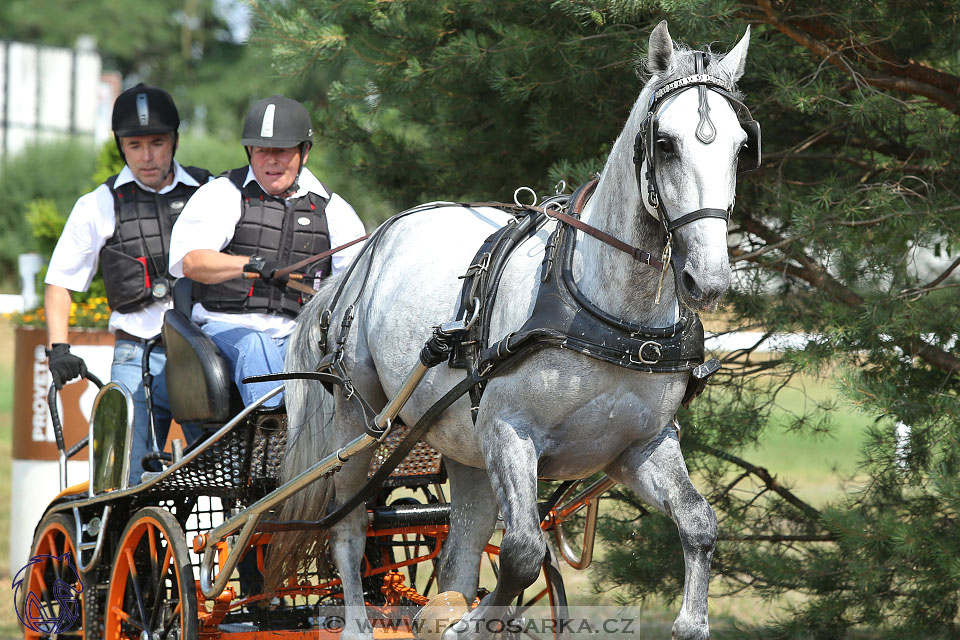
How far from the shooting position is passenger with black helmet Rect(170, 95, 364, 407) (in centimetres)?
439

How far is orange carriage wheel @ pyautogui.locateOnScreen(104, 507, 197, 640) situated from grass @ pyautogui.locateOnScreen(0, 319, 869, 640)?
1715 mm

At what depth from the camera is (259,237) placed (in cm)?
457

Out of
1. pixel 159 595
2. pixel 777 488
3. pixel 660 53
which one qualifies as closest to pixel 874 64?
pixel 777 488

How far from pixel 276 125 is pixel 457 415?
1584 mm

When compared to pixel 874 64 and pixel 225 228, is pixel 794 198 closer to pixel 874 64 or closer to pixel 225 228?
pixel 874 64

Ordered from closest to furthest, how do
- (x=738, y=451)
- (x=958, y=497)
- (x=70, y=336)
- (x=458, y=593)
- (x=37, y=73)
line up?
(x=458, y=593) < (x=958, y=497) < (x=738, y=451) < (x=70, y=336) < (x=37, y=73)

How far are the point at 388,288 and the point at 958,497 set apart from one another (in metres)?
2.03

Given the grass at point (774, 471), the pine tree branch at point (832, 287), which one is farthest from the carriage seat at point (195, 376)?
the pine tree branch at point (832, 287)

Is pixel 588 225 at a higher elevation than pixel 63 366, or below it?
higher

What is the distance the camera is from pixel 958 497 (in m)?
3.82

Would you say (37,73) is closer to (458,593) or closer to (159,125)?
(159,125)

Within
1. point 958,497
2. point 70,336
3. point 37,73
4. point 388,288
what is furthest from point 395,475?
point 37,73

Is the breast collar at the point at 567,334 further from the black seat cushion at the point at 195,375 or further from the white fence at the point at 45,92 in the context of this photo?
the white fence at the point at 45,92

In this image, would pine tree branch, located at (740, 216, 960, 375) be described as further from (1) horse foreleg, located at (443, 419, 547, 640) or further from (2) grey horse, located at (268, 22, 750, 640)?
(1) horse foreleg, located at (443, 419, 547, 640)
